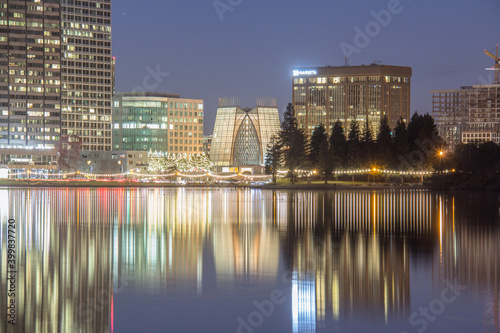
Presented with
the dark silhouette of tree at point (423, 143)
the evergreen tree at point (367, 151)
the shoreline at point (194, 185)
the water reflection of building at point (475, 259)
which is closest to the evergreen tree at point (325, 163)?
the shoreline at point (194, 185)

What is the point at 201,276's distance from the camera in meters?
21.4

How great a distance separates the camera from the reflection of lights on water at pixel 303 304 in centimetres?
1556

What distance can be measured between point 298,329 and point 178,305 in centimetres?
378

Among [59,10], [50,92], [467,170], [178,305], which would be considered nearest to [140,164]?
[50,92]

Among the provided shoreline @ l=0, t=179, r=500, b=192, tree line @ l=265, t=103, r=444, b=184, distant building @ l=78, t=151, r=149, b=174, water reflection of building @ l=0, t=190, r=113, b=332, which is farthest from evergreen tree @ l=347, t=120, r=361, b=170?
water reflection of building @ l=0, t=190, r=113, b=332

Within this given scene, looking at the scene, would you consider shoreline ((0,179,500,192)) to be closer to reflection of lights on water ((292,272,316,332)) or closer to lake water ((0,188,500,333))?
lake water ((0,188,500,333))

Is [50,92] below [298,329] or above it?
above

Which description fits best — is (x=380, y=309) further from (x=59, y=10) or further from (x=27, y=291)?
(x=59, y=10)

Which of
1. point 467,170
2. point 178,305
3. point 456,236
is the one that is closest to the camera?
point 178,305

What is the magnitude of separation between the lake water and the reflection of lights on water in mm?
31

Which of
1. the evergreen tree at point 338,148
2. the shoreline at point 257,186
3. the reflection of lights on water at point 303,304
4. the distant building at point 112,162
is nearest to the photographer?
the reflection of lights on water at point 303,304

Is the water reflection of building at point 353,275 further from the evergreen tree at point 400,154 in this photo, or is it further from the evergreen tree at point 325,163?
the evergreen tree at point 400,154

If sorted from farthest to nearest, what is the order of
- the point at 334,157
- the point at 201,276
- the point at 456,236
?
the point at 334,157 → the point at 456,236 → the point at 201,276

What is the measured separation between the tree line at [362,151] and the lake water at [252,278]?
80824 mm
